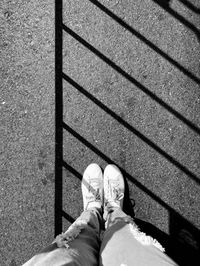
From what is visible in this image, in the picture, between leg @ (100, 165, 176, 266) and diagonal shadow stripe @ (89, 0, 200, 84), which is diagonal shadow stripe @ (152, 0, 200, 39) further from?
leg @ (100, 165, 176, 266)

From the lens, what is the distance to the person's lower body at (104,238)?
2430 mm

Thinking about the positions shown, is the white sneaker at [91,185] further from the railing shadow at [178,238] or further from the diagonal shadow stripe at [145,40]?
the diagonal shadow stripe at [145,40]

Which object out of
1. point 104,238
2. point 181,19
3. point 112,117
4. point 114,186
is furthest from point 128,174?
point 181,19

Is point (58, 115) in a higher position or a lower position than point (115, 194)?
higher

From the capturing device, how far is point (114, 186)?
3.26m

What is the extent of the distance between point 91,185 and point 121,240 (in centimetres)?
73

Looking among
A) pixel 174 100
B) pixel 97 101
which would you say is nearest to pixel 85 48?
pixel 97 101

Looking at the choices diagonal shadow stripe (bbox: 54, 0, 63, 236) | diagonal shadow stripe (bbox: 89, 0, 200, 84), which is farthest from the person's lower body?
diagonal shadow stripe (bbox: 89, 0, 200, 84)

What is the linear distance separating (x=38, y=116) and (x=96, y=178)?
807 millimetres

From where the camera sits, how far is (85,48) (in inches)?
130

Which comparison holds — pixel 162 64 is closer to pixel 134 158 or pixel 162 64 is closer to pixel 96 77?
pixel 96 77

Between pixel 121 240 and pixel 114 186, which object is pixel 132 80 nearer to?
pixel 114 186

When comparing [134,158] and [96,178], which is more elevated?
[134,158]

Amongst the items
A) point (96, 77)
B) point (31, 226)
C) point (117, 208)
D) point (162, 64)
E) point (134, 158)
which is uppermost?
point (162, 64)
